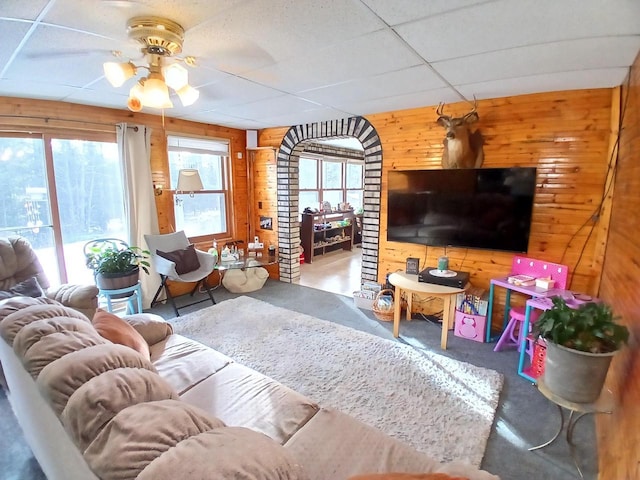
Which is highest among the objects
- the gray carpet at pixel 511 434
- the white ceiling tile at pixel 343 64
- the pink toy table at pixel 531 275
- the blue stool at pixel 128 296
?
the white ceiling tile at pixel 343 64

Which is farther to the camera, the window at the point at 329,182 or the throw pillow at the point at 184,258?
the window at the point at 329,182

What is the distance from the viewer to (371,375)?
2.46 m

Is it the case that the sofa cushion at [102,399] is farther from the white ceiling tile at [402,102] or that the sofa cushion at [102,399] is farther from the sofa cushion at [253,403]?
the white ceiling tile at [402,102]

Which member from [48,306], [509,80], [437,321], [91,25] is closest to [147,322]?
[48,306]

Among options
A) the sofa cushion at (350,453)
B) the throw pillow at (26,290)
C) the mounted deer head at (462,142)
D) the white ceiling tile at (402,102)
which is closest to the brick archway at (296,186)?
the white ceiling tile at (402,102)

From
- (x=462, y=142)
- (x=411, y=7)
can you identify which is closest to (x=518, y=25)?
(x=411, y=7)

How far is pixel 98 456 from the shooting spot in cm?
74

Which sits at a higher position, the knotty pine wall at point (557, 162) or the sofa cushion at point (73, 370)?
the knotty pine wall at point (557, 162)

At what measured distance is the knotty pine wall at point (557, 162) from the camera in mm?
2631

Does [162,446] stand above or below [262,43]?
below

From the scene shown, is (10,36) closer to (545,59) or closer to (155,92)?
(155,92)

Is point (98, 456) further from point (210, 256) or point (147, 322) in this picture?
point (210, 256)

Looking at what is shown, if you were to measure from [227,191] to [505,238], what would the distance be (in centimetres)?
361

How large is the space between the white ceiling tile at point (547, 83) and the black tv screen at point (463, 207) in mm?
639
